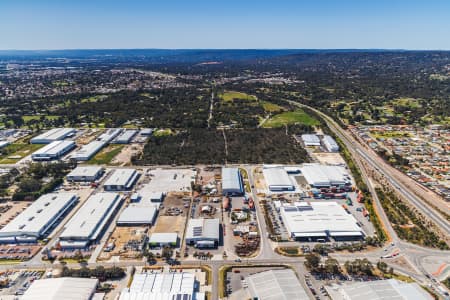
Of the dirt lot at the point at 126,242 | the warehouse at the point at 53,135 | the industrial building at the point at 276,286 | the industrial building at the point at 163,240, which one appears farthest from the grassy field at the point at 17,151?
the industrial building at the point at 276,286

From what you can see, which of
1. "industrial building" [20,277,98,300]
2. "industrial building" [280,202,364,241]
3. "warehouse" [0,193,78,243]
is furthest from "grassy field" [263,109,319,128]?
"industrial building" [20,277,98,300]

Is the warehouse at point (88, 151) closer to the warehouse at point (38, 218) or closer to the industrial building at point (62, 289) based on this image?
the warehouse at point (38, 218)

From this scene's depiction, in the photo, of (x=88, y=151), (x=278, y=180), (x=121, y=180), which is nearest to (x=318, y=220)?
(x=278, y=180)

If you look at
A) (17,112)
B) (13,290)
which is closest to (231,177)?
(13,290)

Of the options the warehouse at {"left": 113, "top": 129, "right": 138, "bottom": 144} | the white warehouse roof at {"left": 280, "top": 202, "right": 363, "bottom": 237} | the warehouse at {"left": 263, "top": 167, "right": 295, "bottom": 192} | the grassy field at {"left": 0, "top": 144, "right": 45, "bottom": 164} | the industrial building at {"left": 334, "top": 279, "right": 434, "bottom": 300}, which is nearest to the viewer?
the industrial building at {"left": 334, "top": 279, "right": 434, "bottom": 300}

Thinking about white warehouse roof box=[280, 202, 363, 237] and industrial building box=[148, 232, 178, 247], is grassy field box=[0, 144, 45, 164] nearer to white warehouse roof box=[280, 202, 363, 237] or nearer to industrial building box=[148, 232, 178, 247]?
industrial building box=[148, 232, 178, 247]

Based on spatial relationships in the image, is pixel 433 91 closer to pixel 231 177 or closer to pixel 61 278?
pixel 231 177
